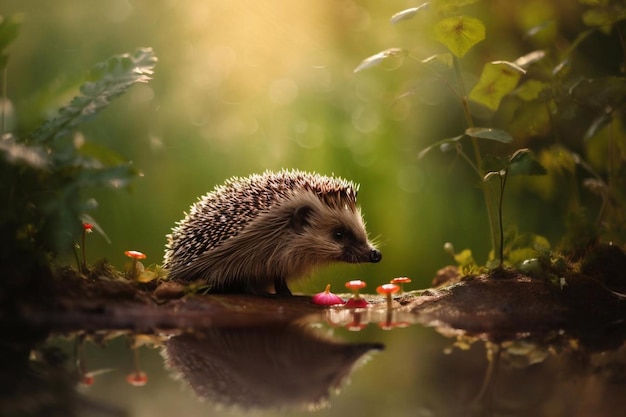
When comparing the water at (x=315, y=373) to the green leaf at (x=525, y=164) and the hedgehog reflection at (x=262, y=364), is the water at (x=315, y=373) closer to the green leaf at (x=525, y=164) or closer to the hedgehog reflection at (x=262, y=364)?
the hedgehog reflection at (x=262, y=364)

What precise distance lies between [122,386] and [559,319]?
2.99 metres

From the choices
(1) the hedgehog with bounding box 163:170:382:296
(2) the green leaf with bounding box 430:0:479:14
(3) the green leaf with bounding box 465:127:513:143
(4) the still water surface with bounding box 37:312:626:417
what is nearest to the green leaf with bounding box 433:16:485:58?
(2) the green leaf with bounding box 430:0:479:14

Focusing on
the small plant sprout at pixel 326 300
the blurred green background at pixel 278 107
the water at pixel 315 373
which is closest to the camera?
the water at pixel 315 373

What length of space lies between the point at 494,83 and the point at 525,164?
3.49 ft

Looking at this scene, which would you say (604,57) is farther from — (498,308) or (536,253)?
(498,308)

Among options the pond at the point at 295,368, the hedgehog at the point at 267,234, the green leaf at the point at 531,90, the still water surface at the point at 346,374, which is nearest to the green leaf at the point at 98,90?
the pond at the point at 295,368

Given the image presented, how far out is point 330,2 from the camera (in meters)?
7.14

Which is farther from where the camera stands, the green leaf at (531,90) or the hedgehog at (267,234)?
the green leaf at (531,90)

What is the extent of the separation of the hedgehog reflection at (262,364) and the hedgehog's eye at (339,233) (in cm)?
173

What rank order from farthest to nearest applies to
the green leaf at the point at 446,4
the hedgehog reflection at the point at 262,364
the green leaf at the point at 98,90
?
the green leaf at the point at 446,4 → the green leaf at the point at 98,90 → the hedgehog reflection at the point at 262,364

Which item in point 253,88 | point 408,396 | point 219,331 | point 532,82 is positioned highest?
point 253,88

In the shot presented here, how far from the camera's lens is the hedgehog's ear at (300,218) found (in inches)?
203

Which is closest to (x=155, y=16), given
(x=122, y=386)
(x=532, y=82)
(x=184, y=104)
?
(x=184, y=104)

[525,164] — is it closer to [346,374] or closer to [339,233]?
[339,233]
